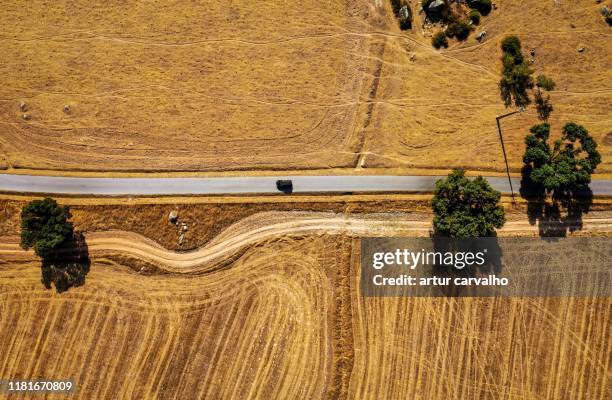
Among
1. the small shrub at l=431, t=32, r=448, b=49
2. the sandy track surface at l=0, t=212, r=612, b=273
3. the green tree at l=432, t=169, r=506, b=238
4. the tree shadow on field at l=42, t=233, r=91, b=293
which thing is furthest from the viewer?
the small shrub at l=431, t=32, r=448, b=49

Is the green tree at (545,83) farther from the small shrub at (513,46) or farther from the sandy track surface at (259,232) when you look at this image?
the sandy track surface at (259,232)

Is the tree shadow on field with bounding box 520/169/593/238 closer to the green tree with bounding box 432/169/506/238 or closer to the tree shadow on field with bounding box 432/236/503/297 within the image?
the tree shadow on field with bounding box 432/236/503/297

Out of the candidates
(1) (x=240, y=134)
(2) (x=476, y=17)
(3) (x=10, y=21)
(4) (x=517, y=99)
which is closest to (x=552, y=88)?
(4) (x=517, y=99)

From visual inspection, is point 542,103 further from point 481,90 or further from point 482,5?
point 482,5

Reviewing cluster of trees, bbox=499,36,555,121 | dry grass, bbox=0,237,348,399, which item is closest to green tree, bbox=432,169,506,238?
dry grass, bbox=0,237,348,399

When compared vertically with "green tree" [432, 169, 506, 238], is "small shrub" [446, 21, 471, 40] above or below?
above

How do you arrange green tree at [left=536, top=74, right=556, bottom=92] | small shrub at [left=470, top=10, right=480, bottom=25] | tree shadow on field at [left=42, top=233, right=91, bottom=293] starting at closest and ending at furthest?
1. tree shadow on field at [left=42, top=233, right=91, bottom=293]
2. green tree at [left=536, top=74, right=556, bottom=92]
3. small shrub at [left=470, top=10, right=480, bottom=25]
